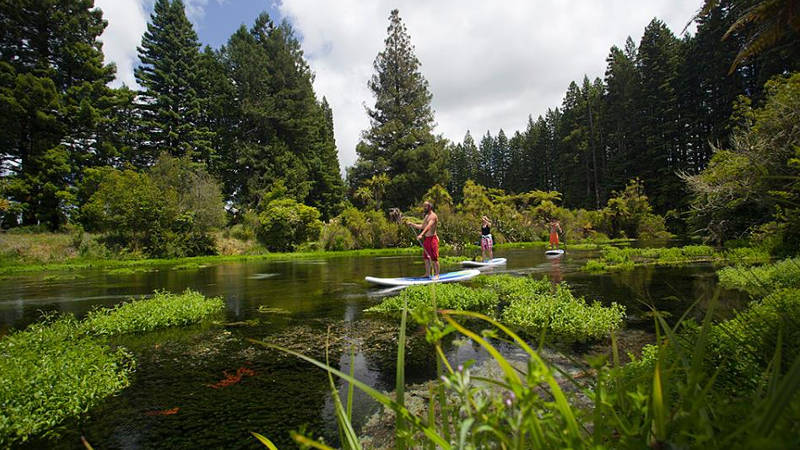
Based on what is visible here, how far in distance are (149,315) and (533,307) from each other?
701 centimetres

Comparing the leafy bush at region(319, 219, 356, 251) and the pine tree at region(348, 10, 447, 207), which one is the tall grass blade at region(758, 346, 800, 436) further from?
the pine tree at region(348, 10, 447, 207)

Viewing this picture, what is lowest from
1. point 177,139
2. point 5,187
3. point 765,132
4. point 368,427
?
point 368,427

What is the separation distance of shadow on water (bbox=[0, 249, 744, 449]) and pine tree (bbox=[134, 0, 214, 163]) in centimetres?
3177

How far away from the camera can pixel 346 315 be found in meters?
7.41

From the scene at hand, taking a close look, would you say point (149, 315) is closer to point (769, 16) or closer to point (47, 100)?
point (769, 16)

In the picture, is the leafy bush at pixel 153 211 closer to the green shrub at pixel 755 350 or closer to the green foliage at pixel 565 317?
the green foliage at pixel 565 317

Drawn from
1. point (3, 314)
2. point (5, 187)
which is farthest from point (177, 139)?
point (3, 314)

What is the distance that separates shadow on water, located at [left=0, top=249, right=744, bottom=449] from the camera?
3.20 metres

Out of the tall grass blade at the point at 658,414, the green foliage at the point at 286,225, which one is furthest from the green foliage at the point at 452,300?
the green foliage at the point at 286,225

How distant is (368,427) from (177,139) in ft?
142

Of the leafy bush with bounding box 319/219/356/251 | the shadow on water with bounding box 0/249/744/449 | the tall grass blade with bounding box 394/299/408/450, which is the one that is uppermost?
the leafy bush with bounding box 319/219/356/251

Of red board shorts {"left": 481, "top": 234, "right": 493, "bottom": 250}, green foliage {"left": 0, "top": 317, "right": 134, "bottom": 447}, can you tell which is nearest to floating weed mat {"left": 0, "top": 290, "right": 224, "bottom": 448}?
green foliage {"left": 0, "top": 317, "right": 134, "bottom": 447}

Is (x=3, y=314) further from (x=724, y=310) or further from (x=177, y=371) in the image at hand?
(x=724, y=310)

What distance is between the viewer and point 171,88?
39.1 m
